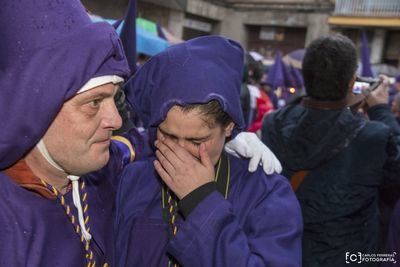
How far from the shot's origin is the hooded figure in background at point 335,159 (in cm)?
227

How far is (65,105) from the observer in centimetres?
128

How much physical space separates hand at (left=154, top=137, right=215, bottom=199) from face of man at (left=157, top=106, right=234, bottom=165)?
0.16 feet

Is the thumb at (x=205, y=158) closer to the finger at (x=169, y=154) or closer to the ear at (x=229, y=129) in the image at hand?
the finger at (x=169, y=154)

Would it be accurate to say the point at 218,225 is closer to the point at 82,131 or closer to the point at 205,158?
the point at 205,158

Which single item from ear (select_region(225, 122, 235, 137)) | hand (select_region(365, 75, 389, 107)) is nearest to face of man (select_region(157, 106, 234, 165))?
ear (select_region(225, 122, 235, 137))

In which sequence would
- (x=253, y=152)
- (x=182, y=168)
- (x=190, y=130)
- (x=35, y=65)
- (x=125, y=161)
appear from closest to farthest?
1. (x=35, y=65)
2. (x=182, y=168)
3. (x=190, y=130)
4. (x=253, y=152)
5. (x=125, y=161)

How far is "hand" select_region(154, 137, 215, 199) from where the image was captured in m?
1.40

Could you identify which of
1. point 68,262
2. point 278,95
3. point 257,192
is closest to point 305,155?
point 257,192

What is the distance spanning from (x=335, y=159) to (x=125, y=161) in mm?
1129

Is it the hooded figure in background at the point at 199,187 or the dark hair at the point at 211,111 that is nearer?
the hooded figure in background at the point at 199,187

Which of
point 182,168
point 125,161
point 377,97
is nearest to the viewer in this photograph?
point 182,168

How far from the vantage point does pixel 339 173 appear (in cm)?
230

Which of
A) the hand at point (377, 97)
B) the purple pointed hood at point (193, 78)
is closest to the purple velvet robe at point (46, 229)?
the purple pointed hood at point (193, 78)

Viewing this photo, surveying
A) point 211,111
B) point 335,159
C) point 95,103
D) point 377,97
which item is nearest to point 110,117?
point 95,103
